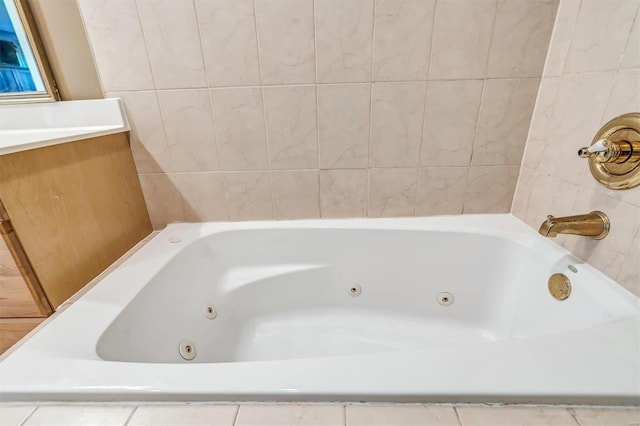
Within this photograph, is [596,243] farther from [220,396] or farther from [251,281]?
[251,281]

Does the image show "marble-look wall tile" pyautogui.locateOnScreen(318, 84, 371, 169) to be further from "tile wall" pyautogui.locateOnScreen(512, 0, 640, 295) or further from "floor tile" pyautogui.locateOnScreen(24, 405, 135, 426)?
"floor tile" pyautogui.locateOnScreen(24, 405, 135, 426)

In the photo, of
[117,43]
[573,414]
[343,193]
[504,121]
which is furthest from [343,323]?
[117,43]

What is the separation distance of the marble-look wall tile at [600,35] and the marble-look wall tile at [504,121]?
0.13m

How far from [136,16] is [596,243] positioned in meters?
1.50

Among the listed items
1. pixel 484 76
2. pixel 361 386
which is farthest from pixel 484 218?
pixel 361 386

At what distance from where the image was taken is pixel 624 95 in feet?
2.14

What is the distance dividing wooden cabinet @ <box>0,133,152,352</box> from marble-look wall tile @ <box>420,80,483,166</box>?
1.10m

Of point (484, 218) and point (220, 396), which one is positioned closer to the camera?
point (220, 396)

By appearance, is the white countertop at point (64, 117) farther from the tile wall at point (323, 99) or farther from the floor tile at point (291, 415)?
the floor tile at point (291, 415)

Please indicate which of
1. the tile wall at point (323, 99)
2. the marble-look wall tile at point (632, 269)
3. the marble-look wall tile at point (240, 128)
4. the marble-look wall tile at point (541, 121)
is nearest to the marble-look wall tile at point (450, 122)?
the tile wall at point (323, 99)

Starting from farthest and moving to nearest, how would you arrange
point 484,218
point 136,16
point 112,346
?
point 484,218
point 136,16
point 112,346

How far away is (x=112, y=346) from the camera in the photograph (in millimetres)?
628

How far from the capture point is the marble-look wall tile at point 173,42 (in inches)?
33.8

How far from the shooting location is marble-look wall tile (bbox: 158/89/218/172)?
3.13 ft
